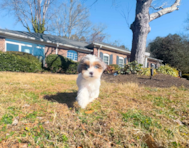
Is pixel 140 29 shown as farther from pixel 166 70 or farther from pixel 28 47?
pixel 28 47

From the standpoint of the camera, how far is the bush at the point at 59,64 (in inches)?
486

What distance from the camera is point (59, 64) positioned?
12719 mm

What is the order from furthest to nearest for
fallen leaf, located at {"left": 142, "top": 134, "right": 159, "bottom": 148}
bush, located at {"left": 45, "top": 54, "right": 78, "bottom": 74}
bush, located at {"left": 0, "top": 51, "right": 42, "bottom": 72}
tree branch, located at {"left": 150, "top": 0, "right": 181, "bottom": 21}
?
bush, located at {"left": 45, "top": 54, "right": 78, "bottom": 74}
bush, located at {"left": 0, "top": 51, "right": 42, "bottom": 72}
tree branch, located at {"left": 150, "top": 0, "right": 181, "bottom": 21}
fallen leaf, located at {"left": 142, "top": 134, "right": 159, "bottom": 148}

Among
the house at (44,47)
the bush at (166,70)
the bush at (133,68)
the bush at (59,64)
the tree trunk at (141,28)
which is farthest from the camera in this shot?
the house at (44,47)

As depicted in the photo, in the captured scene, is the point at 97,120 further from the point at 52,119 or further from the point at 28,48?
the point at 28,48

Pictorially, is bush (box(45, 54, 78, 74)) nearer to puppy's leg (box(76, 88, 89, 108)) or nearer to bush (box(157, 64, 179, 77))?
bush (box(157, 64, 179, 77))

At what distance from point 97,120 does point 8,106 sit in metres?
1.93

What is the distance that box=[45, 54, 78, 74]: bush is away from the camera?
12.4m

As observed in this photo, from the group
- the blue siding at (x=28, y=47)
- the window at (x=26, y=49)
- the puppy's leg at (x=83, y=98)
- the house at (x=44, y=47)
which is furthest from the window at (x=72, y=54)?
the puppy's leg at (x=83, y=98)

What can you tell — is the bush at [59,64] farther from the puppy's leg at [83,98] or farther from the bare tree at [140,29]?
the puppy's leg at [83,98]

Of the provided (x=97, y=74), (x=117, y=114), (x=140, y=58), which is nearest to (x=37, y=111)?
(x=97, y=74)

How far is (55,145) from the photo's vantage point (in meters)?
1.41

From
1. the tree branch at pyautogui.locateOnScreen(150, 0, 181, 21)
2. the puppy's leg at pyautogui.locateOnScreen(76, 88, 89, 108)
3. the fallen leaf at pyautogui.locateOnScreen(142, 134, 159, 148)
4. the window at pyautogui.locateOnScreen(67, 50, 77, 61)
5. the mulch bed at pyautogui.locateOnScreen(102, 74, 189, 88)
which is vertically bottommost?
the fallen leaf at pyautogui.locateOnScreen(142, 134, 159, 148)

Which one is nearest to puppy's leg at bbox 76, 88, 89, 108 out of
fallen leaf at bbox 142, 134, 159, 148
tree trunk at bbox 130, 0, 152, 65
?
fallen leaf at bbox 142, 134, 159, 148
